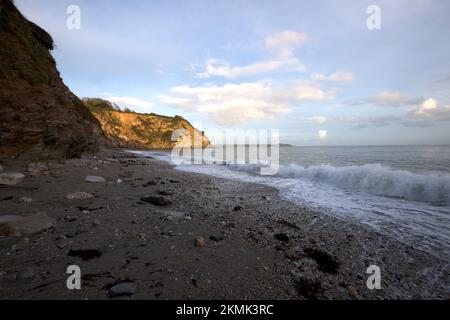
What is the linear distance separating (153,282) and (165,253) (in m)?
0.75

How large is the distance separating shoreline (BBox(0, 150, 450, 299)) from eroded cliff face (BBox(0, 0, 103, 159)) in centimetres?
383

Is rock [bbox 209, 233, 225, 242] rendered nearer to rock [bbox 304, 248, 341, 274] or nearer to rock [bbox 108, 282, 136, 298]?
rock [bbox 304, 248, 341, 274]

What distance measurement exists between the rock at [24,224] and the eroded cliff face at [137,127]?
218 feet

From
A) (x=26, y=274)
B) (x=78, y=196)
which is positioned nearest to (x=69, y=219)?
(x=78, y=196)

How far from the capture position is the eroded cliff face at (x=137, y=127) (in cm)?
7200

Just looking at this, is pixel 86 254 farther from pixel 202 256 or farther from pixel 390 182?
pixel 390 182

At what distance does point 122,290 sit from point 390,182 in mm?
11374

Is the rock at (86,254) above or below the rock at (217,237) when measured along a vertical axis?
above

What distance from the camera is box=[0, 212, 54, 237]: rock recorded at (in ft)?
11.8

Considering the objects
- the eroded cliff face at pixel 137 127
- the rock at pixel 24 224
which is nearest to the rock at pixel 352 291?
the rock at pixel 24 224

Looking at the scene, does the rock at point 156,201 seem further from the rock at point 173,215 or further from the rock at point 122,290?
the rock at point 122,290
